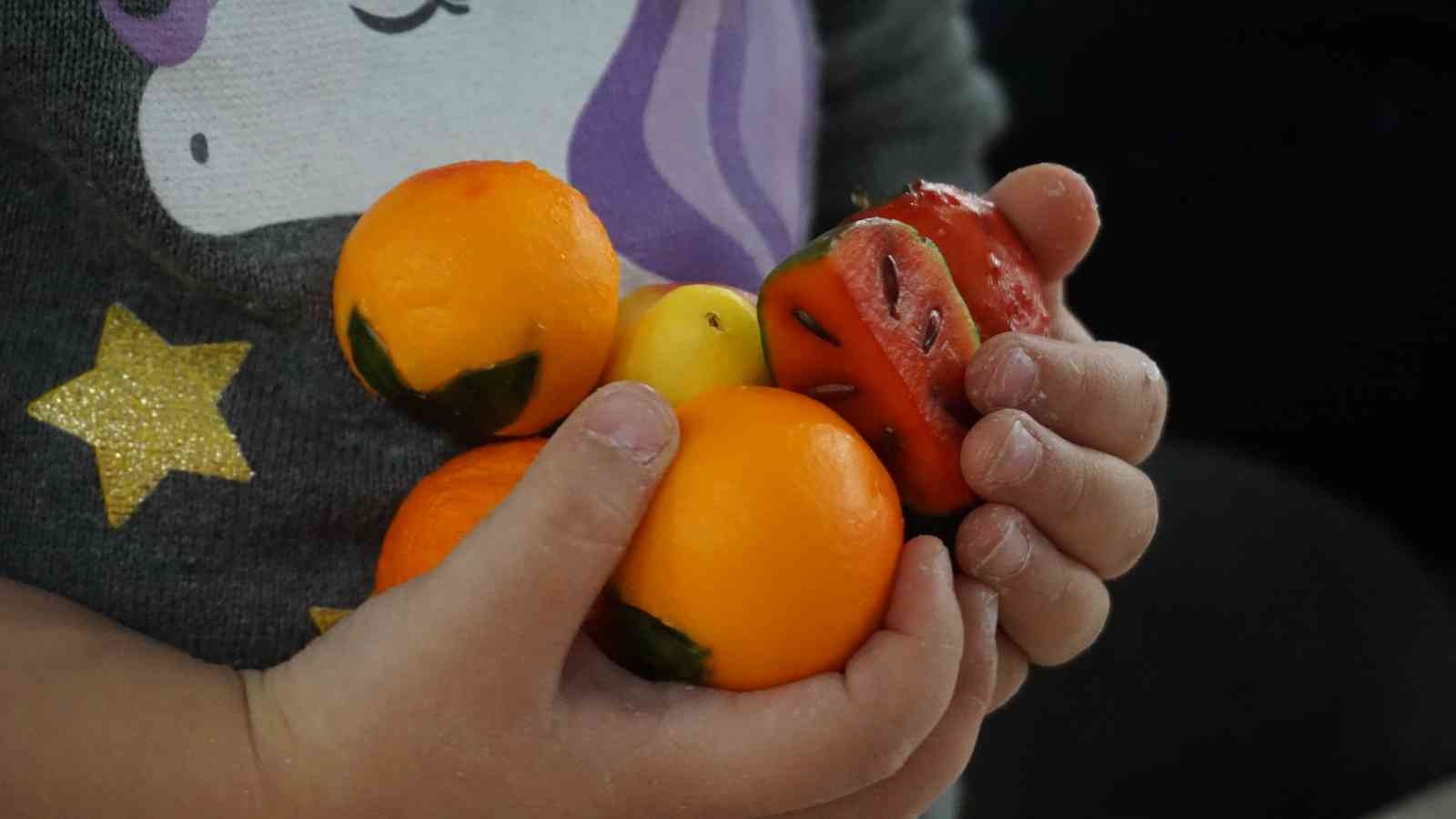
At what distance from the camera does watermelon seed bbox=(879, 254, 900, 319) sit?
0.42 meters

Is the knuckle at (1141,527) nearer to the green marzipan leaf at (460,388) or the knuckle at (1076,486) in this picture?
the knuckle at (1076,486)

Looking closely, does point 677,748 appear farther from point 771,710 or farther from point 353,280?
point 353,280

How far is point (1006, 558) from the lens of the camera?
45 cm

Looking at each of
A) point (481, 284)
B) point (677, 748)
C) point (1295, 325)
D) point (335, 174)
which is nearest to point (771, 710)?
point (677, 748)

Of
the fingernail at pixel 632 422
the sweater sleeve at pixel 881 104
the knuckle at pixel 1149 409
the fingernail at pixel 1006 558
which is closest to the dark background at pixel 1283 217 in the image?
the sweater sleeve at pixel 881 104

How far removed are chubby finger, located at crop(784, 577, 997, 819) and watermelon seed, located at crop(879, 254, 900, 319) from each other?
109mm

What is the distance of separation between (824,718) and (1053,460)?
0.13 m

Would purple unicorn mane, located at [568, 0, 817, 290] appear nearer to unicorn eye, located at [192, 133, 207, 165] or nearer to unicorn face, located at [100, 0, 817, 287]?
unicorn face, located at [100, 0, 817, 287]

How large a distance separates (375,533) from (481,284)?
19 cm

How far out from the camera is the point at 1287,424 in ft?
4.11

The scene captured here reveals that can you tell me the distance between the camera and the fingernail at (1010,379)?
434mm

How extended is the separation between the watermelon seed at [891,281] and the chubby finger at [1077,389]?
0.04 m

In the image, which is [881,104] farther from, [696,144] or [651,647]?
[651,647]

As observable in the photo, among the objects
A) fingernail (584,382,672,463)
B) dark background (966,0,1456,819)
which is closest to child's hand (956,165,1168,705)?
fingernail (584,382,672,463)
